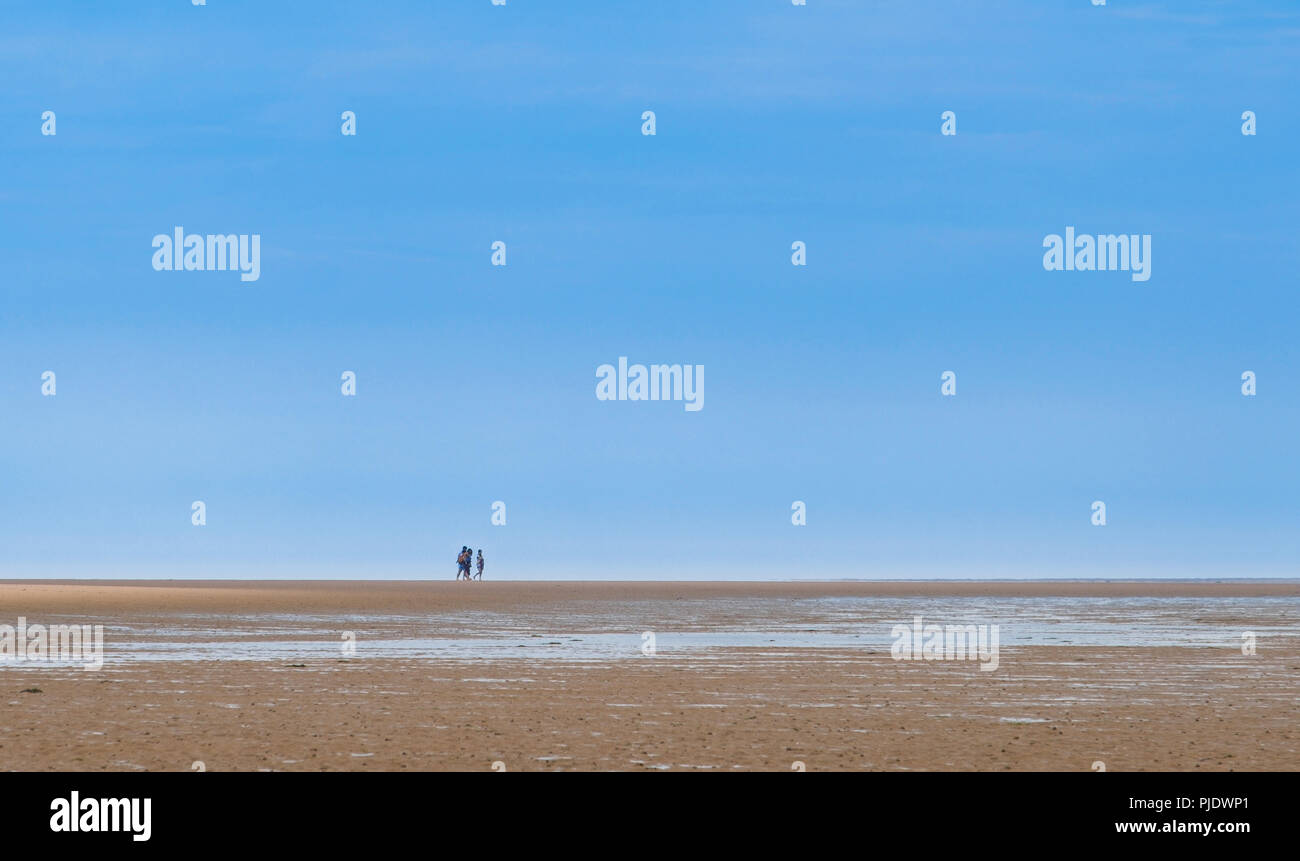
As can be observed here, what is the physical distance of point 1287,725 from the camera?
19.2m

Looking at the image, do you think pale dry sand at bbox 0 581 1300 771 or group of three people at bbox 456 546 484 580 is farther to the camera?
group of three people at bbox 456 546 484 580

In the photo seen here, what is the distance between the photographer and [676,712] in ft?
66.8

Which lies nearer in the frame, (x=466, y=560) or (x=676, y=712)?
(x=676, y=712)

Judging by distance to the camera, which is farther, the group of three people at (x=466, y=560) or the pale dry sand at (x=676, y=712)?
the group of three people at (x=466, y=560)

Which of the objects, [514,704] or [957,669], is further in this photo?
[957,669]

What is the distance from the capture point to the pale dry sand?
16344mm

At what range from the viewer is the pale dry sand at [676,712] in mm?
16344
